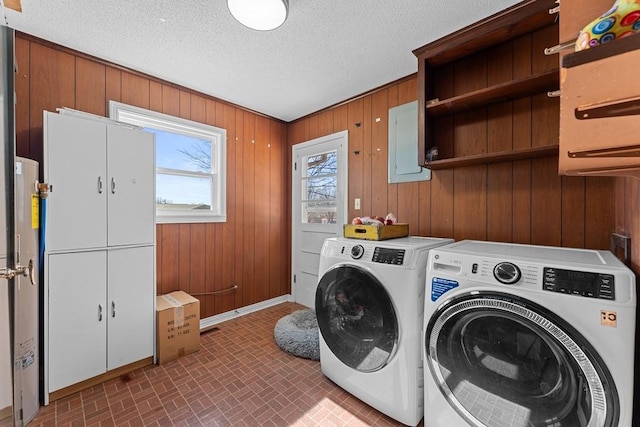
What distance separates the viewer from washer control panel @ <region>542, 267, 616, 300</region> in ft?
2.98

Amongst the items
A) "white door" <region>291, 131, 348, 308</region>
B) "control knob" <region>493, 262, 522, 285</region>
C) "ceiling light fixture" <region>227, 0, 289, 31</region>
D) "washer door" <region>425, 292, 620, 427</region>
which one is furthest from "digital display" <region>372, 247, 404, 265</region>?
"ceiling light fixture" <region>227, 0, 289, 31</region>

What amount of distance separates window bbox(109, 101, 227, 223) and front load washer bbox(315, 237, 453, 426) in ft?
5.28

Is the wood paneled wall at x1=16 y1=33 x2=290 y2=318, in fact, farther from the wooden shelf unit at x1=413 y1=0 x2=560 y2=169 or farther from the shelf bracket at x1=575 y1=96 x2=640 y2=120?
the shelf bracket at x1=575 y1=96 x2=640 y2=120

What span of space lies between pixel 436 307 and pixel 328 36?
1.79 meters

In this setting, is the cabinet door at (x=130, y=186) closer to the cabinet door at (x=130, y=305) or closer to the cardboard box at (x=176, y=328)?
the cabinet door at (x=130, y=305)

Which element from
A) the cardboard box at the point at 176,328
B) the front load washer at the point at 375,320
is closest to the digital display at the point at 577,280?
the front load washer at the point at 375,320

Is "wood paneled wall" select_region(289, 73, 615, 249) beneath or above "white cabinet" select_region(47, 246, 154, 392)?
above

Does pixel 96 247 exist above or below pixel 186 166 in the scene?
below

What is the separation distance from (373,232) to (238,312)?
2.01 meters

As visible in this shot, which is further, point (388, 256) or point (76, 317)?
point (76, 317)

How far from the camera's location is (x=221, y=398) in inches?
66.5

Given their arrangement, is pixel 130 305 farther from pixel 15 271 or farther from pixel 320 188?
pixel 320 188

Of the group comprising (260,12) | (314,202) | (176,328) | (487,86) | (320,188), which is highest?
(260,12)

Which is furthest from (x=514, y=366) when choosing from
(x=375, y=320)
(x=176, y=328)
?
(x=176, y=328)
